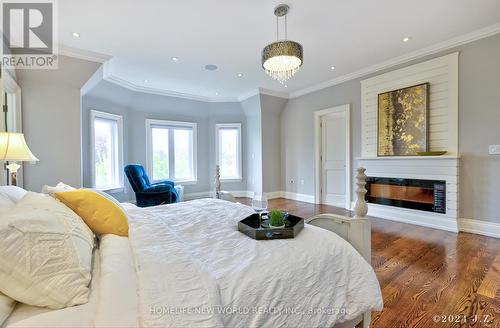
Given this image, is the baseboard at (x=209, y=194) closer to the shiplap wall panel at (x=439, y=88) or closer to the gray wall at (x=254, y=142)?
the gray wall at (x=254, y=142)

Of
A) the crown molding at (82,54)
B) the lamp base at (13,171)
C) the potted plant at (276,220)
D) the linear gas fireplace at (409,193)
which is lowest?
the linear gas fireplace at (409,193)

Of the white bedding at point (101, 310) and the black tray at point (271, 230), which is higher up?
the black tray at point (271, 230)

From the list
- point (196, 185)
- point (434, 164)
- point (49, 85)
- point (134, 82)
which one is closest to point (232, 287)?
point (434, 164)

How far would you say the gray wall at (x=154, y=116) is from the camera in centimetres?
430

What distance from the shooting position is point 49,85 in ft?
10.7

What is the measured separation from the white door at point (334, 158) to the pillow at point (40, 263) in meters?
4.62

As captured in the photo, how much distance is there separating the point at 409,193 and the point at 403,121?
1.17 metres

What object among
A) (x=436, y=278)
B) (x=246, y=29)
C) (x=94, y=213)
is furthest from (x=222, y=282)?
(x=246, y=29)

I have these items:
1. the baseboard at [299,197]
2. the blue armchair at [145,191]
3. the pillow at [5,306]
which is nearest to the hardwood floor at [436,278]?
the pillow at [5,306]

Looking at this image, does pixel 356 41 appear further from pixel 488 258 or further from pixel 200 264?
pixel 200 264

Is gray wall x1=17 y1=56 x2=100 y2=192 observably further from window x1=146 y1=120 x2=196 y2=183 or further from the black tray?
the black tray

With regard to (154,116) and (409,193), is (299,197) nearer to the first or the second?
(409,193)

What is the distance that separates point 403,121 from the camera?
371cm

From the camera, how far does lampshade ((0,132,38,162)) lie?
6.37 ft
